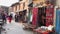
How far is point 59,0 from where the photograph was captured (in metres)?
2.12

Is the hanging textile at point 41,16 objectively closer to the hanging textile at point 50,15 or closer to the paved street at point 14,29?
the hanging textile at point 50,15

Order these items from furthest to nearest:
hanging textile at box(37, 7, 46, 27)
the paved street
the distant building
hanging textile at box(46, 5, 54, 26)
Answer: hanging textile at box(37, 7, 46, 27) < hanging textile at box(46, 5, 54, 26) < the paved street < the distant building

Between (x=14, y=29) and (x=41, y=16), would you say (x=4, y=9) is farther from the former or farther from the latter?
(x=41, y=16)

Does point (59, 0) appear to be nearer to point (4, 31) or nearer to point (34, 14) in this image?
point (34, 14)

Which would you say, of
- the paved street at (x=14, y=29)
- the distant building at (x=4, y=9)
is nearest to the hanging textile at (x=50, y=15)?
the paved street at (x=14, y=29)

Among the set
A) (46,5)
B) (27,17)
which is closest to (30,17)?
(27,17)

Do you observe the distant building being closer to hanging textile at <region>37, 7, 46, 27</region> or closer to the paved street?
the paved street

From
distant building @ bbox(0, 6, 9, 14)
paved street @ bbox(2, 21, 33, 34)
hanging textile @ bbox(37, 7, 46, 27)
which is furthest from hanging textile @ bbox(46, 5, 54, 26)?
distant building @ bbox(0, 6, 9, 14)

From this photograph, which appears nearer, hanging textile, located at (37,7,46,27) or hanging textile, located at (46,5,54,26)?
hanging textile, located at (46,5,54,26)

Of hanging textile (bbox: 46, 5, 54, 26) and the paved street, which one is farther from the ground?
hanging textile (bbox: 46, 5, 54, 26)

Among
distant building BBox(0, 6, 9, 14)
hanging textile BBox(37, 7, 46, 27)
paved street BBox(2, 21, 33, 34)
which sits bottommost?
paved street BBox(2, 21, 33, 34)

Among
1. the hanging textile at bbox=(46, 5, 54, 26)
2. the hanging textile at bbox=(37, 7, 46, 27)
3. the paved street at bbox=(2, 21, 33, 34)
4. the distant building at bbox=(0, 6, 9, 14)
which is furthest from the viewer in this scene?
the hanging textile at bbox=(37, 7, 46, 27)

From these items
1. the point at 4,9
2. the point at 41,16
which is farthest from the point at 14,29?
the point at 41,16

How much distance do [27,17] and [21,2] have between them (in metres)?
0.19
